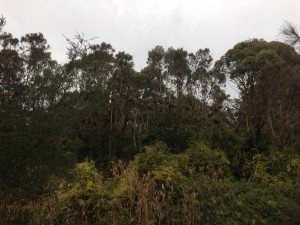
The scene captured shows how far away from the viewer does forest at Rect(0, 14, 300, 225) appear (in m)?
5.66

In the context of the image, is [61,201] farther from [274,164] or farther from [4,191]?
[274,164]

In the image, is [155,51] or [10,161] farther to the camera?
[155,51]

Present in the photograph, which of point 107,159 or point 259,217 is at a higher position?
point 107,159

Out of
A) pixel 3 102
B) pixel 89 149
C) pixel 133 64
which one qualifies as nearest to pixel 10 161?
pixel 3 102

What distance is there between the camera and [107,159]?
1445 cm

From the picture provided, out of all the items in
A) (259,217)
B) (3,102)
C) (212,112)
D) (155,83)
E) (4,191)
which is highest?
(155,83)

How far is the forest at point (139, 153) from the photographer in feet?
18.6

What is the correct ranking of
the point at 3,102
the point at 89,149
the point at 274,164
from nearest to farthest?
the point at 3,102
the point at 274,164
the point at 89,149

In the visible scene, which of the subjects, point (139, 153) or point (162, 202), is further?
point (139, 153)

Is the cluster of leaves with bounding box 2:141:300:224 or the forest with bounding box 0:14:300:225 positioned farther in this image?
the cluster of leaves with bounding box 2:141:300:224

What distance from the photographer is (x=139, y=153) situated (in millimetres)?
11672

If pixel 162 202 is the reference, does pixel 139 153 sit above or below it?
above

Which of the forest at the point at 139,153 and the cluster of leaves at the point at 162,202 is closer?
the forest at the point at 139,153

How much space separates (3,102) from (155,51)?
23283 mm
